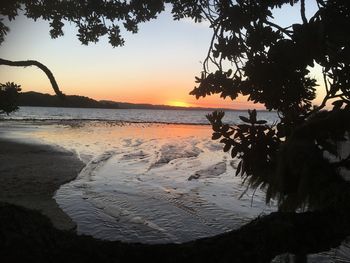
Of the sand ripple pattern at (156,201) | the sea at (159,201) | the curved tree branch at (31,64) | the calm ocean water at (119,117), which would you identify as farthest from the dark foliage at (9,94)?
the calm ocean water at (119,117)

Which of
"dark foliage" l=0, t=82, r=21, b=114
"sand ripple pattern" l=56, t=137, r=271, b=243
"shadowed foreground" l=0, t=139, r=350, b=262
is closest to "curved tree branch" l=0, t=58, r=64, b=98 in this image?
"shadowed foreground" l=0, t=139, r=350, b=262

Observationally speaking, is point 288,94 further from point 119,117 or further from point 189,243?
point 119,117

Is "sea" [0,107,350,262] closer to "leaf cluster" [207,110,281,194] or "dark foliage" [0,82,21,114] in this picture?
"leaf cluster" [207,110,281,194]

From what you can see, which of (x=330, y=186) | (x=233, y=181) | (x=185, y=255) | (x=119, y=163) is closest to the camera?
(x=185, y=255)

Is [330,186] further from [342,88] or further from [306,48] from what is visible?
[306,48]

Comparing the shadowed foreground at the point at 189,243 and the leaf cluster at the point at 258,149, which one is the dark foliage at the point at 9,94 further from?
the shadowed foreground at the point at 189,243

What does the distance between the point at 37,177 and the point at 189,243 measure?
42.7 feet

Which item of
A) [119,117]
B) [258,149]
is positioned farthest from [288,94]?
[119,117]

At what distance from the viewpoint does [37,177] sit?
13.6m

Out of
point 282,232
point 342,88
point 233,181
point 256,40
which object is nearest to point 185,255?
point 282,232

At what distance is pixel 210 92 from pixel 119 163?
14.4 meters

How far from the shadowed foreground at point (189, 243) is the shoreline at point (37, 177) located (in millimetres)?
4255

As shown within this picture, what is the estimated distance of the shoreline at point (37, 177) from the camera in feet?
30.8

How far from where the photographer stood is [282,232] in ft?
5.40
